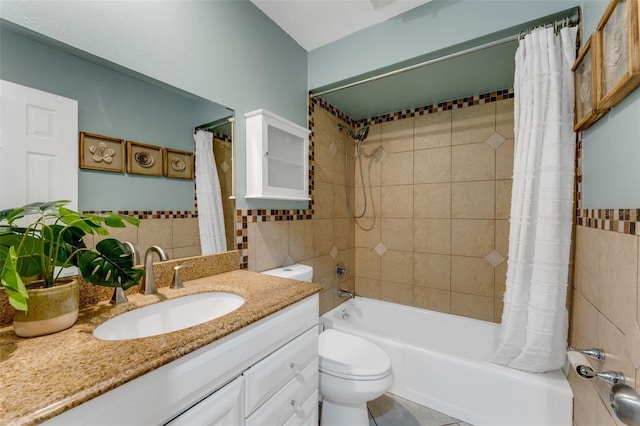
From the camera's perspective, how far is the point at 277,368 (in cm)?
89

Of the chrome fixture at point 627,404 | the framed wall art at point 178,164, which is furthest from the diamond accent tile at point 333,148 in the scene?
the chrome fixture at point 627,404

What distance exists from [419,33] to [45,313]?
2.02 m

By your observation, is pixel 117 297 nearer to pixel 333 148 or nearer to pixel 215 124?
pixel 215 124

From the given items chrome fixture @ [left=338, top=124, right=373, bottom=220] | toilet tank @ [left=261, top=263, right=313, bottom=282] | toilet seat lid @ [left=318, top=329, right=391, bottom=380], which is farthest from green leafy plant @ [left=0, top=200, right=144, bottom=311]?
chrome fixture @ [left=338, top=124, right=373, bottom=220]

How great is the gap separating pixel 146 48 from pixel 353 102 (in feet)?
5.06

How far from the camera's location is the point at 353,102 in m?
2.23

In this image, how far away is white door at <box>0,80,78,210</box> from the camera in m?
0.75

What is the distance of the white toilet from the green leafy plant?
0.99m

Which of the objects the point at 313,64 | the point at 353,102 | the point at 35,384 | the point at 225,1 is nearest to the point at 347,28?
the point at 313,64

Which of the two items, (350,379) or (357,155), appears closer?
(350,379)

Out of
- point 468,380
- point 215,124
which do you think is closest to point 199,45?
point 215,124

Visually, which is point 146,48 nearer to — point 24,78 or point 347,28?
point 24,78

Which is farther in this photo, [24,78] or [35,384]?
[24,78]

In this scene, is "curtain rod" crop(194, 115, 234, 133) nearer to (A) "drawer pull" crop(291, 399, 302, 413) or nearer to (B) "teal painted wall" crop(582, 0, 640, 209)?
(A) "drawer pull" crop(291, 399, 302, 413)
